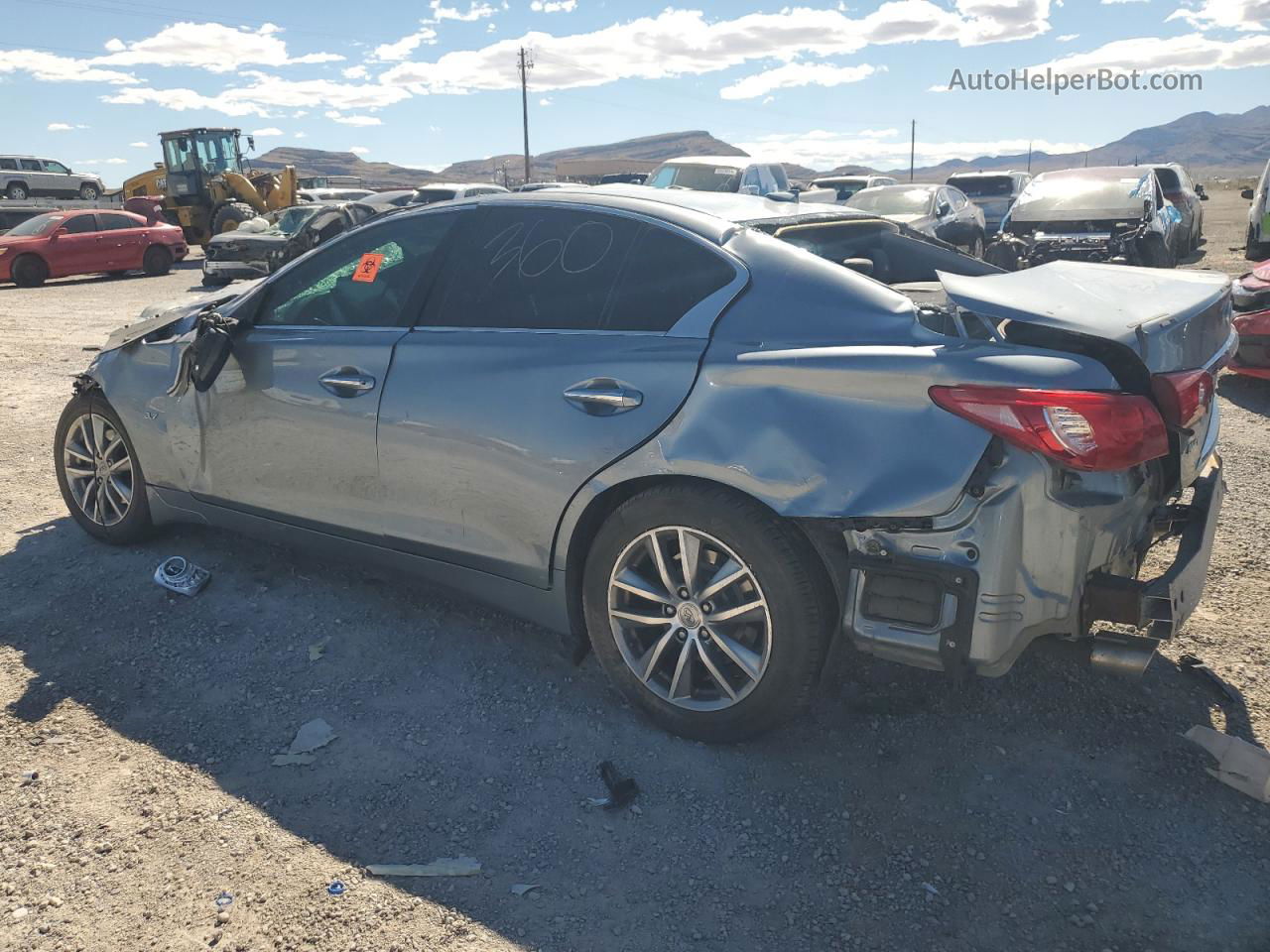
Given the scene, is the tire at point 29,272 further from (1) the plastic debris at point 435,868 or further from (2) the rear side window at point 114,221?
(1) the plastic debris at point 435,868

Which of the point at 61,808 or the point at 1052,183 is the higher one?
the point at 1052,183

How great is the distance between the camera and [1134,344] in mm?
2562

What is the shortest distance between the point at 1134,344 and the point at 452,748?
2.33m

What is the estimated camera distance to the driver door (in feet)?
11.9

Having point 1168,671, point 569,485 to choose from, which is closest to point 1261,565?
point 1168,671

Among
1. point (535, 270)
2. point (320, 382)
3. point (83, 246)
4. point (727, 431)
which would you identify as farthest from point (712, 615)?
point (83, 246)

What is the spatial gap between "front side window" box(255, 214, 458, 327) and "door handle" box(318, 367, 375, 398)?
214mm

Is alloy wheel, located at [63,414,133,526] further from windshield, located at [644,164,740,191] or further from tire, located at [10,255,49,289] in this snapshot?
tire, located at [10,255,49,289]

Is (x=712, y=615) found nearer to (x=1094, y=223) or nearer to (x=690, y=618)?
(x=690, y=618)

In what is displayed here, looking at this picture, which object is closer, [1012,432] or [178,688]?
[1012,432]

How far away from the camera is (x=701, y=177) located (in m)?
15.2

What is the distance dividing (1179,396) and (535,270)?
2.04 meters

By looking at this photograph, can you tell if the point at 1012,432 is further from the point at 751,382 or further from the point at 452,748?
the point at 452,748

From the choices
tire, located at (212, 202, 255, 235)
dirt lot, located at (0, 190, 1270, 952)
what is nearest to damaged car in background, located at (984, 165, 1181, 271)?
dirt lot, located at (0, 190, 1270, 952)
